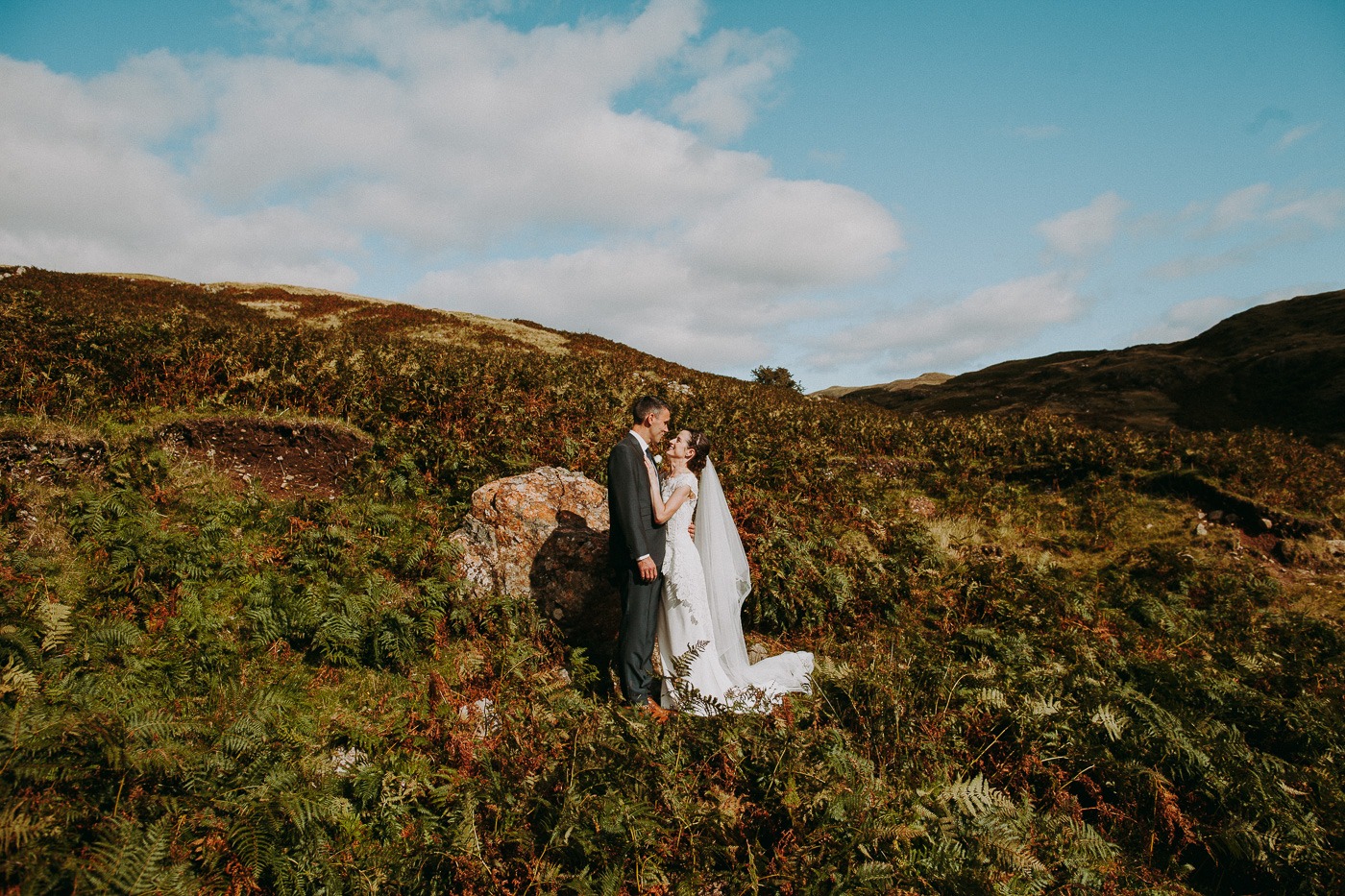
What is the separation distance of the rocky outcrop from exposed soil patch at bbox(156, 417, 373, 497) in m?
2.96

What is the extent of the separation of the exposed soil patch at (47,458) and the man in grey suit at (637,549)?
6801mm

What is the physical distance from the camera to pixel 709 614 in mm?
7035

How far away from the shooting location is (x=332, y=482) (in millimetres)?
9633

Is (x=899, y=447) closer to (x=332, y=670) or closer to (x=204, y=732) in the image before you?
(x=332, y=670)

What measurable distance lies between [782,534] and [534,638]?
3.99m

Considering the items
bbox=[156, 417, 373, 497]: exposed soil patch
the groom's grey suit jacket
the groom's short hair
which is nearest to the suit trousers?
the groom's grey suit jacket

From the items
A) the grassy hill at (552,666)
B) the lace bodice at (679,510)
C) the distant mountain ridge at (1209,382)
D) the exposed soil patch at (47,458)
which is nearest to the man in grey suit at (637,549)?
the lace bodice at (679,510)

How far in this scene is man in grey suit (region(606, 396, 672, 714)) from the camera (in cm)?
643

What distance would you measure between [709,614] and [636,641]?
101 centimetres

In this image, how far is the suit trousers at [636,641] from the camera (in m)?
6.37

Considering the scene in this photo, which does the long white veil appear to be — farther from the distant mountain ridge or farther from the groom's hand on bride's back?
the distant mountain ridge

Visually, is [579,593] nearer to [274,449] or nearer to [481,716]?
[481,716]

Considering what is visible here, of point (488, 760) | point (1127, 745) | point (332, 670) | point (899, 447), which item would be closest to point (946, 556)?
point (1127, 745)

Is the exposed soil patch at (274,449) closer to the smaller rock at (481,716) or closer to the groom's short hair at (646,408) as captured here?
the smaller rock at (481,716)
